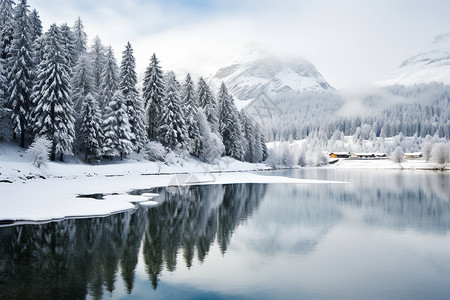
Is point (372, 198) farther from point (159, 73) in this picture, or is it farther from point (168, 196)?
point (159, 73)

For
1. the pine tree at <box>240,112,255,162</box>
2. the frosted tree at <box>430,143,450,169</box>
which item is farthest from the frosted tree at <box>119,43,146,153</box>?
the frosted tree at <box>430,143,450,169</box>

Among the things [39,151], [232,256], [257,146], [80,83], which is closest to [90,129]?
[80,83]

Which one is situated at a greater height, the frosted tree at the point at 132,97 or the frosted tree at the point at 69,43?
the frosted tree at the point at 69,43

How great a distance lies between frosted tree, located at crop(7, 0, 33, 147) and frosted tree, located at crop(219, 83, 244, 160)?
39.9 metres

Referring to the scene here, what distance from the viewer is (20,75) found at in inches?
1572

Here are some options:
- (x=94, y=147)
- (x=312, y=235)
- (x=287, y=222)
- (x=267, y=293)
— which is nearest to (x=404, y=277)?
(x=267, y=293)

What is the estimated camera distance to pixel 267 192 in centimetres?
3528

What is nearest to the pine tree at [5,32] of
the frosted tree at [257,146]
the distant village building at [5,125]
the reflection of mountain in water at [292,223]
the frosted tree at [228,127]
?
the distant village building at [5,125]

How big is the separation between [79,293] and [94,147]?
37.8 meters

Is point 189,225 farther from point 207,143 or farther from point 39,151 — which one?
point 207,143

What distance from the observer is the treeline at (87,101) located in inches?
1549

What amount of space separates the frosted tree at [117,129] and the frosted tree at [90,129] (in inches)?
44.6

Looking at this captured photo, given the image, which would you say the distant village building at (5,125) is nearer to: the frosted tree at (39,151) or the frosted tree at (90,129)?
the frosted tree at (39,151)

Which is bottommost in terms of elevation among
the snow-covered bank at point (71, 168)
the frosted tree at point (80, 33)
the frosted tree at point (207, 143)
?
the snow-covered bank at point (71, 168)
